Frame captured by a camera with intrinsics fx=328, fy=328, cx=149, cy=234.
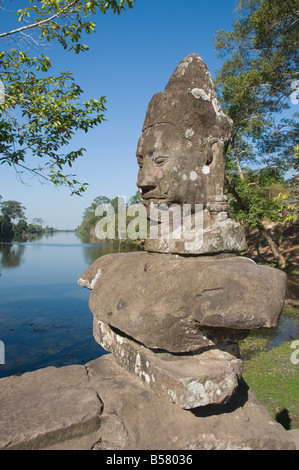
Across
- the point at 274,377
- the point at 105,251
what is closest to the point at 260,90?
the point at 274,377

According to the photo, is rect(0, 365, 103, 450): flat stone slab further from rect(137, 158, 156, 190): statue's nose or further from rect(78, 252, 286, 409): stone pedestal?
rect(137, 158, 156, 190): statue's nose

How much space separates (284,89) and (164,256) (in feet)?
45.1

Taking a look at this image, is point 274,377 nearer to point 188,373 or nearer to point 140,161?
point 188,373

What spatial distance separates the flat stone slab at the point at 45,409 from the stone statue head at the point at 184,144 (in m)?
1.69

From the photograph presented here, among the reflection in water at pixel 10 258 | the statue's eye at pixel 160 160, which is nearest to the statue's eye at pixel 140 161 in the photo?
the statue's eye at pixel 160 160

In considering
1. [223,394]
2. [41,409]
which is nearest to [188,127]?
[223,394]

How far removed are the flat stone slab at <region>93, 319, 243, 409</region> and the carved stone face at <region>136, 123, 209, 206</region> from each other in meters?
→ 1.25

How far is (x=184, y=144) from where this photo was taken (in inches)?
108

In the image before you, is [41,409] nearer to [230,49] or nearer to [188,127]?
[188,127]

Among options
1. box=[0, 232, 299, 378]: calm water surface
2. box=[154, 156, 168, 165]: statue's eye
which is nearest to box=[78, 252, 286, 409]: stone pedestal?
box=[154, 156, 168, 165]: statue's eye

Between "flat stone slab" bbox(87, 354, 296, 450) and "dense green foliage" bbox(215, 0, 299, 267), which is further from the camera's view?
"dense green foliage" bbox(215, 0, 299, 267)

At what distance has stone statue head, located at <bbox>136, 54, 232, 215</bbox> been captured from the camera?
2.73 metres

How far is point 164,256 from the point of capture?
111 inches

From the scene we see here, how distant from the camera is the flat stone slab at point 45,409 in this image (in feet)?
6.99
